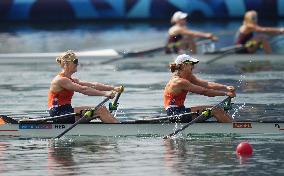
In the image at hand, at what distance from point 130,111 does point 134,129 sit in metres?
6.48

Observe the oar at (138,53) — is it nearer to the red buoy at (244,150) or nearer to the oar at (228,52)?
the oar at (228,52)

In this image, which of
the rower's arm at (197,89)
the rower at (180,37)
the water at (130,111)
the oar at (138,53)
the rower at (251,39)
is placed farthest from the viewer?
the oar at (138,53)

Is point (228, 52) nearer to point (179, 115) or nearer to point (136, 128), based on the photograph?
point (179, 115)

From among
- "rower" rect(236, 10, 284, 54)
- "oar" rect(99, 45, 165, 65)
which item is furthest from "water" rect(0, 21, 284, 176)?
"rower" rect(236, 10, 284, 54)

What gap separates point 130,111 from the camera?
34375 millimetres

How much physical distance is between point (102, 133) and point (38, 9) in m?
44.5

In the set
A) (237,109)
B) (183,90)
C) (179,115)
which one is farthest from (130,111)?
(179,115)

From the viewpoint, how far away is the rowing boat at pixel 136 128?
2780 cm

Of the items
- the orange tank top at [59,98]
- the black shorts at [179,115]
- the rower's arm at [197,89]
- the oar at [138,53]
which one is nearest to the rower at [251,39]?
the oar at [138,53]

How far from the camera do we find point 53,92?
28.7 meters

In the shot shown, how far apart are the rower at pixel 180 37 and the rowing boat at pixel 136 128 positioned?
23.4 meters

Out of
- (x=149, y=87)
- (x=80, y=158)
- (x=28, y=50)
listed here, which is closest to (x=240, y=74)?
(x=149, y=87)

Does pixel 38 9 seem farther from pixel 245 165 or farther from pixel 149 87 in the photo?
pixel 245 165

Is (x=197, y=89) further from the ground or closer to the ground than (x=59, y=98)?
further from the ground
